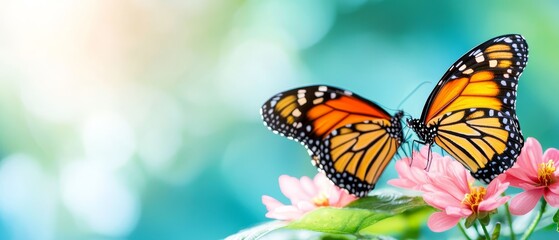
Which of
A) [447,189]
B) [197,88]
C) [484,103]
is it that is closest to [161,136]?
[197,88]

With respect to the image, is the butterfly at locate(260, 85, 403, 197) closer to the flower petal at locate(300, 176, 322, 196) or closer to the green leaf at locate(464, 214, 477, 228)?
the flower petal at locate(300, 176, 322, 196)

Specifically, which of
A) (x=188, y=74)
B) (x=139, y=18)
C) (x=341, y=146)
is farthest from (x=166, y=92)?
(x=341, y=146)

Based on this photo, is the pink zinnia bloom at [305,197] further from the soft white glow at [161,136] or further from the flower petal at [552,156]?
the soft white glow at [161,136]

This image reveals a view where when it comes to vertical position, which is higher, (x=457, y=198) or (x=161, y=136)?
(x=161, y=136)

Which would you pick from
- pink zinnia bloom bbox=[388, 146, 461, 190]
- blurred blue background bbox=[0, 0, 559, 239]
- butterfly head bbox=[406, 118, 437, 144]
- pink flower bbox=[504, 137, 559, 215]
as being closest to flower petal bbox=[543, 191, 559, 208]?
pink flower bbox=[504, 137, 559, 215]

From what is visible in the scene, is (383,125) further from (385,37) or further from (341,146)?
(385,37)

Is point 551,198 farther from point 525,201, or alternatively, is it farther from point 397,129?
point 397,129
